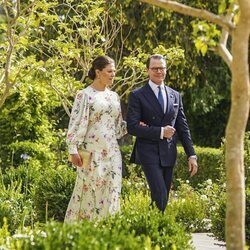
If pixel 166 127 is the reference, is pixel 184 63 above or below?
above

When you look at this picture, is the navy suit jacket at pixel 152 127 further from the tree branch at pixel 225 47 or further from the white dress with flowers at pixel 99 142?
the tree branch at pixel 225 47

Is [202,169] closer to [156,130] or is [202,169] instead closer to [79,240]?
[156,130]

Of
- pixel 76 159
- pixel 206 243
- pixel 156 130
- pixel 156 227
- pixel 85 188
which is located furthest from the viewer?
pixel 206 243

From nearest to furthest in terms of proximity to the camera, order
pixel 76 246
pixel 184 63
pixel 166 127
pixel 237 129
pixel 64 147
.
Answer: pixel 76 246 → pixel 237 129 → pixel 166 127 → pixel 64 147 → pixel 184 63

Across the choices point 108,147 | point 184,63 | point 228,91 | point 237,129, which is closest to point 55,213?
point 108,147

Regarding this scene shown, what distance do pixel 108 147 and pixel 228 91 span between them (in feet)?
47.4

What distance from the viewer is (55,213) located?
9.62m

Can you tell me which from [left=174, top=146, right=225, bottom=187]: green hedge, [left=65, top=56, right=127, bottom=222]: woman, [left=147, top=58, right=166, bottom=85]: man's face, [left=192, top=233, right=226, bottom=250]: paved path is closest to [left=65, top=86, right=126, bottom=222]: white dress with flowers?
[left=65, top=56, right=127, bottom=222]: woman

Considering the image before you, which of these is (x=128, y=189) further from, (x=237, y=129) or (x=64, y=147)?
(x=237, y=129)

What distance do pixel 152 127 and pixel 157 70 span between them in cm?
48

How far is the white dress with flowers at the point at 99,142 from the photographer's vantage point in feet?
25.3

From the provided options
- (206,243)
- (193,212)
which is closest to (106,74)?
(206,243)

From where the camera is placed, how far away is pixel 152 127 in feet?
24.5

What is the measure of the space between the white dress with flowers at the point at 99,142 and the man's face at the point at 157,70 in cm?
41
